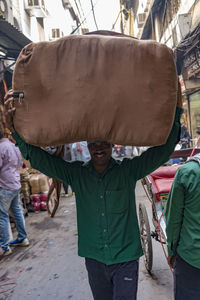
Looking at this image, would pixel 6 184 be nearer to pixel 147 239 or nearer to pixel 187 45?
pixel 147 239

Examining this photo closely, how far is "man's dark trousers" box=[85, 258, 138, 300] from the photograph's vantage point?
6.16 ft

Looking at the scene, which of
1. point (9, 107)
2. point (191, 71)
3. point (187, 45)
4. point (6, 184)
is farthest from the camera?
point (191, 71)

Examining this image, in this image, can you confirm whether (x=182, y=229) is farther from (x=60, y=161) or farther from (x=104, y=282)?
(x=60, y=161)

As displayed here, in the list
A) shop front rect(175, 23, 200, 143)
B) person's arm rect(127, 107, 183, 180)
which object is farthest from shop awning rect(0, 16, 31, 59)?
shop front rect(175, 23, 200, 143)

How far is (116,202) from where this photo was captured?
197cm

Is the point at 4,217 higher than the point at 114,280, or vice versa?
the point at 114,280

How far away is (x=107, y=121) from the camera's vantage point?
61.5 inches

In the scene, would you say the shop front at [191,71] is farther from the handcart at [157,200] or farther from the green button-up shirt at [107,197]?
the green button-up shirt at [107,197]

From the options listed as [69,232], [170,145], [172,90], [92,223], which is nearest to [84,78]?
[172,90]

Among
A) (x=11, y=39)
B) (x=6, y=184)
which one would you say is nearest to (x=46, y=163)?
(x=6, y=184)

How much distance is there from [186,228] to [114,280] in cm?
59

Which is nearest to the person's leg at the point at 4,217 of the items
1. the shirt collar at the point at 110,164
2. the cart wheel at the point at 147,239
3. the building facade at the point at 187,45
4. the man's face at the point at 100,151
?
the cart wheel at the point at 147,239

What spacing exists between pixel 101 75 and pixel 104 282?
139 centimetres

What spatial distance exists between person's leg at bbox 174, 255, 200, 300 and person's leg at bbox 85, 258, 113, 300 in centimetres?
46
